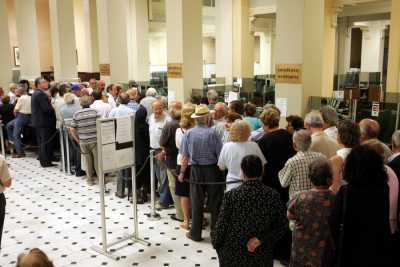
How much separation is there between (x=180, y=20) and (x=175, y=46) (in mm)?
576

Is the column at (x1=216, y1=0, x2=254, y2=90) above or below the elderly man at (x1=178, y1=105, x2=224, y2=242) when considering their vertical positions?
above

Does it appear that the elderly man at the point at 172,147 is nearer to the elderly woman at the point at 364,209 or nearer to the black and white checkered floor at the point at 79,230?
the black and white checkered floor at the point at 79,230

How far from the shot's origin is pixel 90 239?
223 inches

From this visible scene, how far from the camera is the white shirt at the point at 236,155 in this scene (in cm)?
464

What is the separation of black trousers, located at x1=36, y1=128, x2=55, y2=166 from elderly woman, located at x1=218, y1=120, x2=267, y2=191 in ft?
18.8

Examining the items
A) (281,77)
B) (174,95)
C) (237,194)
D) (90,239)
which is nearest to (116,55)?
(174,95)

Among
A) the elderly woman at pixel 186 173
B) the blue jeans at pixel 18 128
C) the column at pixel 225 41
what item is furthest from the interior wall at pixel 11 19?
the elderly woman at pixel 186 173

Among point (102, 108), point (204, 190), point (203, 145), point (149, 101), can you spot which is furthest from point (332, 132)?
point (102, 108)

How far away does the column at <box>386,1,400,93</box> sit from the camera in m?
11.5

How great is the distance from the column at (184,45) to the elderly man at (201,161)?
421cm

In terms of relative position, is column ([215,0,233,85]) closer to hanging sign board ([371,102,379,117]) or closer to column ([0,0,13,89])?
column ([0,0,13,89])

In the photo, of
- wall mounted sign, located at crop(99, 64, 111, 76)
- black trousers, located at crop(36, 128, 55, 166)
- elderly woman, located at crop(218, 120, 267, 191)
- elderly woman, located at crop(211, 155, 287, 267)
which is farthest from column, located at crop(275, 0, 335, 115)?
wall mounted sign, located at crop(99, 64, 111, 76)

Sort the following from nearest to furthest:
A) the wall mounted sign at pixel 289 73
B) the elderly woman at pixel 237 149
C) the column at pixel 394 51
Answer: the elderly woman at pixel 237 149 < the wall mounted sign at pixel 289 73 < the column at pixel 394 51

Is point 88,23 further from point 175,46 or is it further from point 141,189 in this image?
point 141,189
